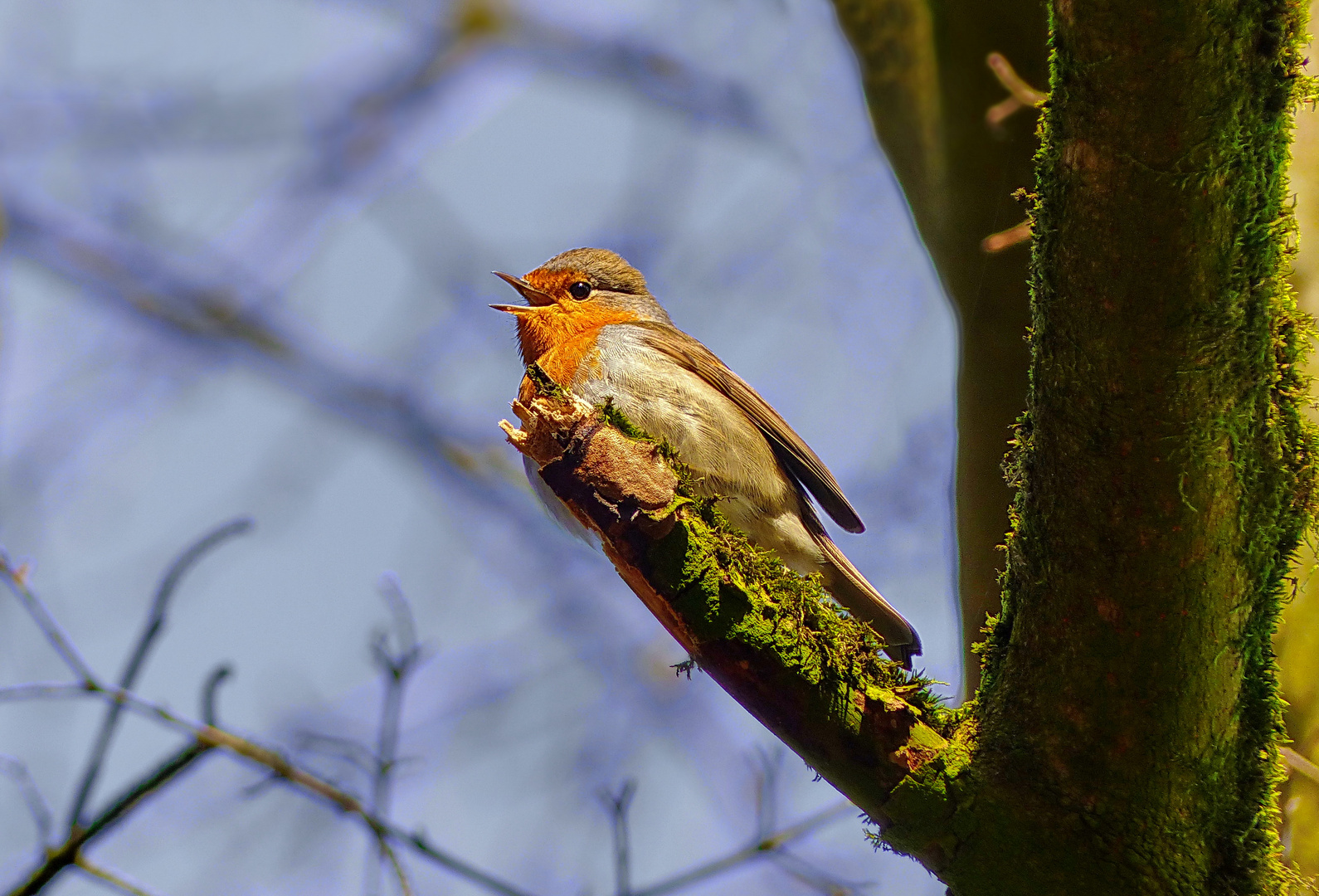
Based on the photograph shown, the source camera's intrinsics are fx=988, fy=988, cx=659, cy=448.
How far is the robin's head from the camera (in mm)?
4402

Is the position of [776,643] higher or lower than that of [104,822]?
higher

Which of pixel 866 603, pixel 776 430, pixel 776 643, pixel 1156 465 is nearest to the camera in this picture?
pixel 1156 465

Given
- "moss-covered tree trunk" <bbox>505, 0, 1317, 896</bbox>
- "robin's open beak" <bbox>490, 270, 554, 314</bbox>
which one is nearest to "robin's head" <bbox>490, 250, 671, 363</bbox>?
"robin's open beak" <bbox>490, 270, 554, 314</bbox>

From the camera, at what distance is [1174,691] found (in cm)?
198

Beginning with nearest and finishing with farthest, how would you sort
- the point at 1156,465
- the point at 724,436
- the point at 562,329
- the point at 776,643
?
the point at 1156,465, the point at 776,643, the point at 724,436, the point at 562,329

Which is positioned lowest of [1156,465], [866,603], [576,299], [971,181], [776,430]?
[1156,465]

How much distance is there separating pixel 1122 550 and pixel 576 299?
10.6ft

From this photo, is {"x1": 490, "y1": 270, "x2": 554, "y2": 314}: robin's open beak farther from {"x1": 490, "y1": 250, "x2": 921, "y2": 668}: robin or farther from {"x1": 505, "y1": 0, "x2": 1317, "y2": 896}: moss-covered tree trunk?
{"x1": 505, "y1": 0, "x2": 1317, "y2": 896}: moss-covered tree trunk

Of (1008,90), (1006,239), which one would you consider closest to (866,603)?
(1006,239)

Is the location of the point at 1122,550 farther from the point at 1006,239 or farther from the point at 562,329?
the point at 562,329

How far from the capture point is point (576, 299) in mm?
4770

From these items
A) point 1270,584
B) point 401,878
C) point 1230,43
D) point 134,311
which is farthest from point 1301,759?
point 134,311

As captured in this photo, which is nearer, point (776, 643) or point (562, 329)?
point (776, 643)

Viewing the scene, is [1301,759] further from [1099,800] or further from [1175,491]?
[1175,491]
